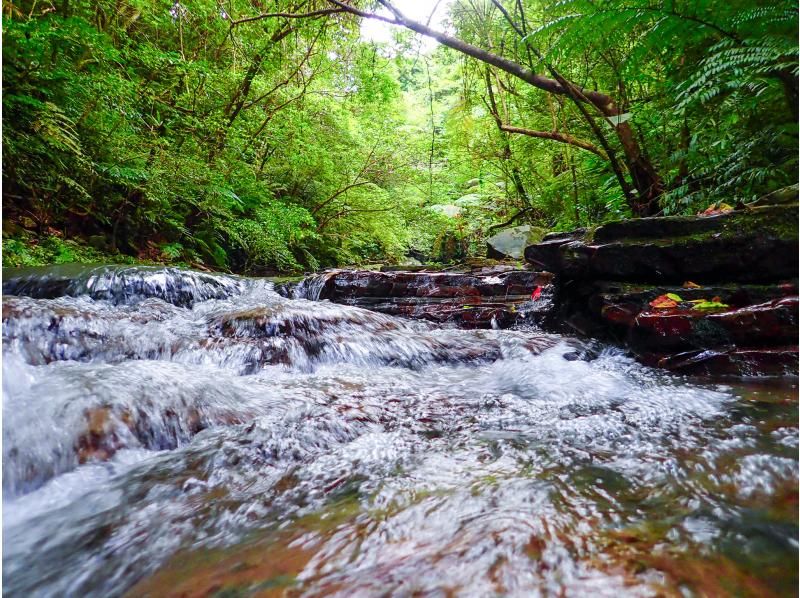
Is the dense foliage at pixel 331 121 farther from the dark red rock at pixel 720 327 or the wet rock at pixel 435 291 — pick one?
the wet rock at pixel 435 291

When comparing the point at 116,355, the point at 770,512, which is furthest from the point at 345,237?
the point at 770,512

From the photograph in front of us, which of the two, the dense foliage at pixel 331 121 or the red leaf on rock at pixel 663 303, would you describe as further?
the dense foliage at pixel 331 121

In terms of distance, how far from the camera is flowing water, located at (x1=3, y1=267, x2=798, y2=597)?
0.90 metres

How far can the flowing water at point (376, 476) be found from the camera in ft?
2.97

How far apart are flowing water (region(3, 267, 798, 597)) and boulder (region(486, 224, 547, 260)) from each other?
624 cm

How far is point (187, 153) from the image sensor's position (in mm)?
6887

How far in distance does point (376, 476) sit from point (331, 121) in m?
9.60

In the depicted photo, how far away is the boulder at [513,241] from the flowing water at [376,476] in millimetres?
6243

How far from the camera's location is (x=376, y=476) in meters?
1.46

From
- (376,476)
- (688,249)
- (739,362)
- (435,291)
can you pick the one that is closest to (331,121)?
(435,291)

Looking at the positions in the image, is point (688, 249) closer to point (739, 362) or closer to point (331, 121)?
point (739, 362)

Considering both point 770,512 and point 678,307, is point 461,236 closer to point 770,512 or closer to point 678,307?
point 678,307

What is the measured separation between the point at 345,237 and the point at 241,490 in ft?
30.9

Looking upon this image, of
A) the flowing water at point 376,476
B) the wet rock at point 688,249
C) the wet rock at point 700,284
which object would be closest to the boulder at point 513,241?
the wet rock at point 688,249
